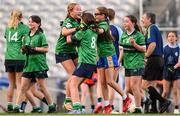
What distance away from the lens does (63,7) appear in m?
29.6

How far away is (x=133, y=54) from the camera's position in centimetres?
1650

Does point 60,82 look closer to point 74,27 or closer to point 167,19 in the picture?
point 167,19

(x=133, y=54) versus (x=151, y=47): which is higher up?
(x=151, y=47)

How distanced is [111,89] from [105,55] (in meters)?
1.33

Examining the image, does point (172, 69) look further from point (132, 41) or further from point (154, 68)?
point (132, 41)

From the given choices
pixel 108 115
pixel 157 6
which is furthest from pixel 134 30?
pixel 157 6

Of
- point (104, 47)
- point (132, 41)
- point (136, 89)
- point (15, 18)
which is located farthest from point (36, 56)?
point (136, 89)

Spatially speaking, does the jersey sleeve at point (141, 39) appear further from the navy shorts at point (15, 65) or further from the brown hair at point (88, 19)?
the navy shorts at point (15, 65)

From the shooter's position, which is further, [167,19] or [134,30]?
[167,19]

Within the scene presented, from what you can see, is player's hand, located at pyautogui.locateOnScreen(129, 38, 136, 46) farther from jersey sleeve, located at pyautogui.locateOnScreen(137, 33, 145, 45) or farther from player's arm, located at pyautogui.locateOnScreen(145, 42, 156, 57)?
player's arm, located at pyautogui.locateOnScreen(145, 42, 156, 57)

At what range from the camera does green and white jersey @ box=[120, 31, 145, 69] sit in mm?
16406

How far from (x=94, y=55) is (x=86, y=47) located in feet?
0.64

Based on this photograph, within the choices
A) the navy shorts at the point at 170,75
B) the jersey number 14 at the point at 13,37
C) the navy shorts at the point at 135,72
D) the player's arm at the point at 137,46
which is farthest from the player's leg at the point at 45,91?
the navy shorts at the point at 170,75

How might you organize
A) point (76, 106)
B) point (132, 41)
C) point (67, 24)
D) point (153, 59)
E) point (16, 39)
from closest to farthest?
point (76, 106)
point (67, 24)
point (132, 41)
point (153, 59)
point (16, 39)
